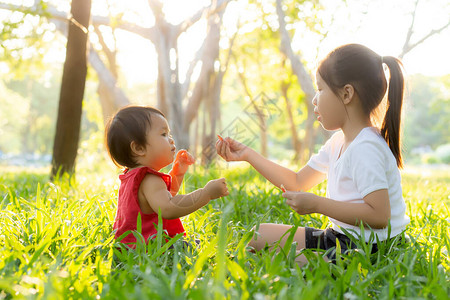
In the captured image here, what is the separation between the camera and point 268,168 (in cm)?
238

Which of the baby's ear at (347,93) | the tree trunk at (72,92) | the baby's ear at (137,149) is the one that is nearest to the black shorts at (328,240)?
the baby's ear at (347,93)

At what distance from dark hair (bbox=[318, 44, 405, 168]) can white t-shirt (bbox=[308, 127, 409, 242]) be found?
0.27 ft

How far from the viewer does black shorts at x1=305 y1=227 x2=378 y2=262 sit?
196cm

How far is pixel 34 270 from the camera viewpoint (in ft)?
4.47

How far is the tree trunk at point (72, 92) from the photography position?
401 cm

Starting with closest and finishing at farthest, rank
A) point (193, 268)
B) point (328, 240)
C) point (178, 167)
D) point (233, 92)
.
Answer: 1. point (193, 268)
2. point (328, 240)
3. point (178, 167)
4. point (233, 92)

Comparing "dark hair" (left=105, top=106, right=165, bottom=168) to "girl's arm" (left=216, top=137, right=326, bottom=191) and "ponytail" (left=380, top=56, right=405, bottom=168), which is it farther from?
"ponytail" (left=380, top=56, right=405, bottom=168)

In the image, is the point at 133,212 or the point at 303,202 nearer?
the point at 303,202

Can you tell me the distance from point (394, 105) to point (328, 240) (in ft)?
2.34

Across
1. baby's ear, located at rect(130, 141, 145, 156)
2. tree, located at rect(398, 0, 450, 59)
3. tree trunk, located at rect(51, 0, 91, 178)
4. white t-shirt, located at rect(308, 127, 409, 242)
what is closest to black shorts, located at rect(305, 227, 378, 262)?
white t-shirt, located at rect(308, 127, 409, 242)

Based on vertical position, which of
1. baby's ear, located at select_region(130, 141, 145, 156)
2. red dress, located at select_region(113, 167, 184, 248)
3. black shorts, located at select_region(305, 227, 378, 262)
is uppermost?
baby's ear, located at select_region(130, 141, 145, 156)

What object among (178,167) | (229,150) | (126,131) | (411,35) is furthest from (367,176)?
(411,35)

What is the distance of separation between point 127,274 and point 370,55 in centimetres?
144

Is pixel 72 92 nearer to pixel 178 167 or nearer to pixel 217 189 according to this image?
pixel 178 167
